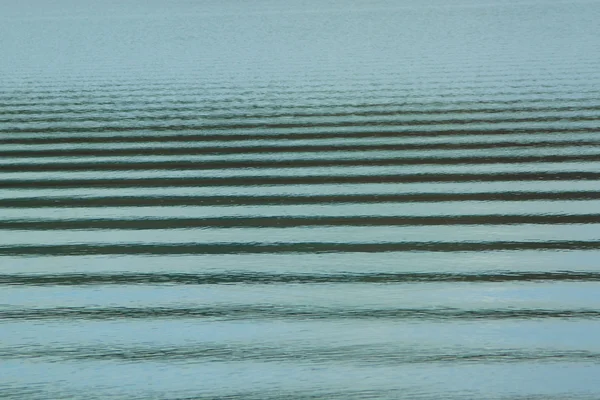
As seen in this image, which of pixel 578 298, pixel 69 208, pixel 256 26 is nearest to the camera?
pixel 578 298

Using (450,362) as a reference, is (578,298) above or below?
above

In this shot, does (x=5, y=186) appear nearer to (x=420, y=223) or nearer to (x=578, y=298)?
(x=420, y=223)

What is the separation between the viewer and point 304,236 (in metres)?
5.32

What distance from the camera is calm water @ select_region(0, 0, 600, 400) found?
362cm

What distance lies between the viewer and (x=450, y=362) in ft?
11.9

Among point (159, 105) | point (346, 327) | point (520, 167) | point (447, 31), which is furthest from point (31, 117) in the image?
point (447, 31)

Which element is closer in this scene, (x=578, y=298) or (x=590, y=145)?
(x=578, y=298)

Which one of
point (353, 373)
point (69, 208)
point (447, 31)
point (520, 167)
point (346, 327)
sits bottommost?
point (353, 373)

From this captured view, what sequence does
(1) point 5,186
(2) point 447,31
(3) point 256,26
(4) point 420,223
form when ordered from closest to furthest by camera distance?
(4) point 420,223, (1) point 5,186, (2) point 447,31, (3) point 256,26

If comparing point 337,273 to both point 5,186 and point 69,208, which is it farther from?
point 5,186

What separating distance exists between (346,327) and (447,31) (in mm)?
15685

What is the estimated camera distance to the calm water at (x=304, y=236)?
362cm

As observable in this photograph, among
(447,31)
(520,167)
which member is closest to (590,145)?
(520,167)

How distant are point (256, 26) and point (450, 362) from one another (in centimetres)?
1879
